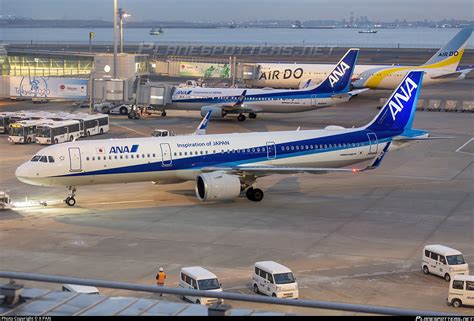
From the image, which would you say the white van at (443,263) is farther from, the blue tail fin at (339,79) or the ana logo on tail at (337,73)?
the ana logo on tail at (337,73)

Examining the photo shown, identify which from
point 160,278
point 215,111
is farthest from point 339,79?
point 160,278

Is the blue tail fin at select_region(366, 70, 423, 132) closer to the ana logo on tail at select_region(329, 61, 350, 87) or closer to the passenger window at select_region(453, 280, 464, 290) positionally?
the passenger window at select_region(453, 280, 464, 290)

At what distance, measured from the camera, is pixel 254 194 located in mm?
45438

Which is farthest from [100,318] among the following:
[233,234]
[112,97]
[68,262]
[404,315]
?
[112,97]

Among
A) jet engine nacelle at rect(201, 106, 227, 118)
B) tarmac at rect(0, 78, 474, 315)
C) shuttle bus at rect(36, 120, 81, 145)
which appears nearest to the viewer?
tarmac at rect(0, 78, 474, 315)

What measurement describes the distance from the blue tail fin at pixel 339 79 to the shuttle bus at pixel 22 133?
28034mm

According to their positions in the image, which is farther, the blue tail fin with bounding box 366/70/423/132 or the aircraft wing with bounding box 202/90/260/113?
the aircraft wing with bounding box 202/90/260/113

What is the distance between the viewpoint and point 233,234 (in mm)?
38562

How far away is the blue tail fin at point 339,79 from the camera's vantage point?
8206cm

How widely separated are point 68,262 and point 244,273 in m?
7.13

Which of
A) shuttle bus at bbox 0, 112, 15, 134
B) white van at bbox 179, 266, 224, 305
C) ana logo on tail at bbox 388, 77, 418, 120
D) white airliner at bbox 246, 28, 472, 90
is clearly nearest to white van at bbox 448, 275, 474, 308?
white van at bbox 179, 266, 224, 305

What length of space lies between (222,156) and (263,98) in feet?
120

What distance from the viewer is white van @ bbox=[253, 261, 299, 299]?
2962 centimetres

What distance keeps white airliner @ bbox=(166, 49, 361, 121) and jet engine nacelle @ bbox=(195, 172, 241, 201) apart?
37.3 metres
